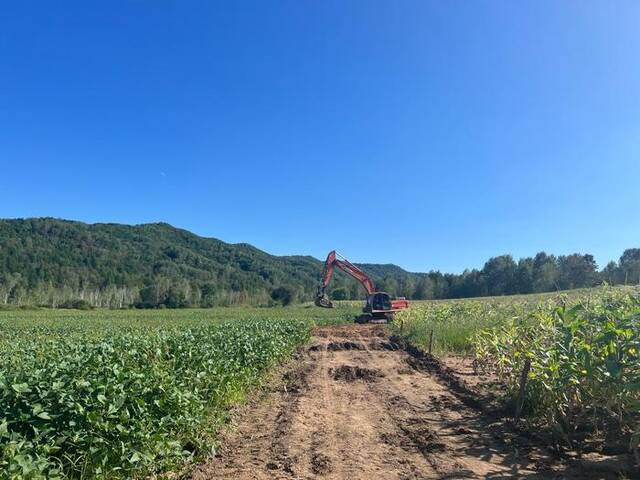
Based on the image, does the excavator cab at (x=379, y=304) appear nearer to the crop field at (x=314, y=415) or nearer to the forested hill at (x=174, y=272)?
the crop field at (x=314, y=415)

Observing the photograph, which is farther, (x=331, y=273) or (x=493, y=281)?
(x=493, y=281)

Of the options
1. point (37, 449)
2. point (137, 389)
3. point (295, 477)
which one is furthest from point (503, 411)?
point (37, 449)

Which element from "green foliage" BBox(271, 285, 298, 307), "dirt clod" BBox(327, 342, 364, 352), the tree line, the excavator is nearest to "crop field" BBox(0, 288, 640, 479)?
"dirt clod" BBox(327, 342, 364, 352)

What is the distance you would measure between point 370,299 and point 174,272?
123 metres

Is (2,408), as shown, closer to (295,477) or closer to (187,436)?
(187,436)

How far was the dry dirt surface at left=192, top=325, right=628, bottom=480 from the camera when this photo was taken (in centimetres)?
484

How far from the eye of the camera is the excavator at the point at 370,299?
2969cm

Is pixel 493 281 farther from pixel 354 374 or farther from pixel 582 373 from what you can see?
pixel 582 373

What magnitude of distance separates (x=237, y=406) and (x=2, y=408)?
178 inches

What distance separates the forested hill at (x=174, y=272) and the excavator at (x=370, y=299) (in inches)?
827

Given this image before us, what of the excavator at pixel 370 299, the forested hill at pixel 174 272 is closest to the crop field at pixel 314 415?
the excavator at pixel 370 299

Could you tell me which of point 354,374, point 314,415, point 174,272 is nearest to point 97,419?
point 314,415

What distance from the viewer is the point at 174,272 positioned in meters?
142

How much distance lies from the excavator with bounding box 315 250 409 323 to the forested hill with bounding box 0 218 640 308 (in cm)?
2101
